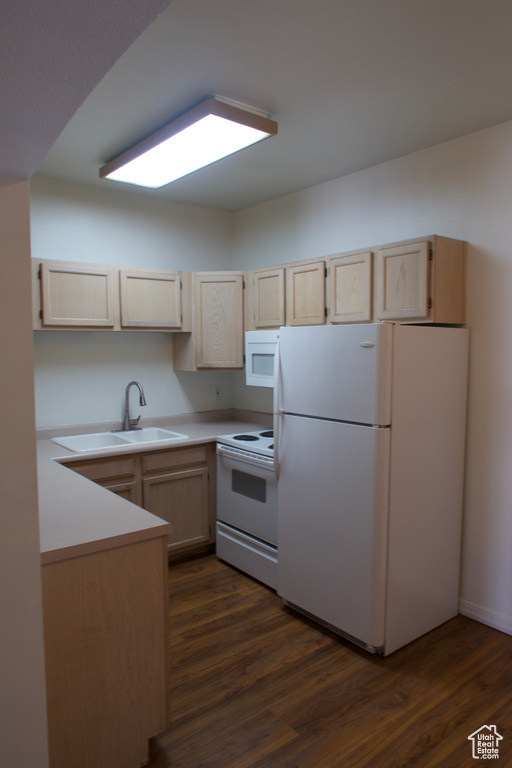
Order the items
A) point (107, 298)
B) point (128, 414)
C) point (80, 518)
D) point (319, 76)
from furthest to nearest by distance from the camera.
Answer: point (128, 414)
point (107, 298)
point (319, 76)
point (80, 518)

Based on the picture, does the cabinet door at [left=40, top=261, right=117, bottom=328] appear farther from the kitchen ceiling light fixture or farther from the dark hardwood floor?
the dark hardwood floor

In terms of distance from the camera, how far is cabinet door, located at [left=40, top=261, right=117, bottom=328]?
120 inches

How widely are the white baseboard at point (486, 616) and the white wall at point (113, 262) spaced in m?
2.36

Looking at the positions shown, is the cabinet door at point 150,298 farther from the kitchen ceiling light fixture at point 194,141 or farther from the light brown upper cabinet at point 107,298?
the kitchen ceiling light fixture at point 194,141

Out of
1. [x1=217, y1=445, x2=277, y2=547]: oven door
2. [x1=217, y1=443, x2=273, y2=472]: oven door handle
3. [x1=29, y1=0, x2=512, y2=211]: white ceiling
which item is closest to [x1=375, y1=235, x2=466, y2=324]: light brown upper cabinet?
[x1=29, y1=0, x2=512, y2=211]: white ceiling

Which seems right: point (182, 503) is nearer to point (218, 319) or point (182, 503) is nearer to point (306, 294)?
point (218, 319)

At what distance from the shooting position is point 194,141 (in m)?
2.43

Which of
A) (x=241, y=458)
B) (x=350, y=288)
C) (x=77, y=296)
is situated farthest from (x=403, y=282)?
(x=77, y=296)

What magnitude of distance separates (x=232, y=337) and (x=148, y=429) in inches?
36.3

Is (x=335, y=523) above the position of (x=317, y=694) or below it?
above

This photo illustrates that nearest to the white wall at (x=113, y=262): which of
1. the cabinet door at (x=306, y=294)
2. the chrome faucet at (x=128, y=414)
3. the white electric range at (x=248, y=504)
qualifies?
the chrome faucet at (x=128, y=414)

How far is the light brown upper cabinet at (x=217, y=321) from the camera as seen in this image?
3641 millimetres

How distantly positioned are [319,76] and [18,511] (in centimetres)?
196

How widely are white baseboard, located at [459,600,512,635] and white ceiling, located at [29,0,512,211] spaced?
2.52m
